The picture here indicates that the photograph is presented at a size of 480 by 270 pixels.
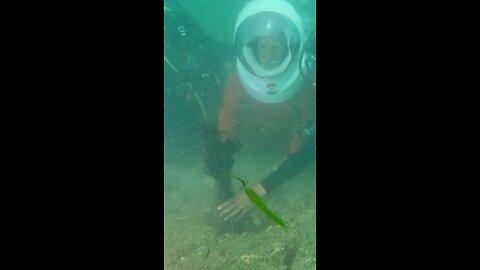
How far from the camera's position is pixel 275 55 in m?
6.93

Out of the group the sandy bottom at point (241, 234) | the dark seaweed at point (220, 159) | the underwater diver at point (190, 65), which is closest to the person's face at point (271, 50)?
the underwater diver at point (190, 65)

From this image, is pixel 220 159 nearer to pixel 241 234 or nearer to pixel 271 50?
pixel 241 234

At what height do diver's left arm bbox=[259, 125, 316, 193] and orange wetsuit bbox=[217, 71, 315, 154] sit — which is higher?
orange wetsuit bbox=[217, 71, 315, 154]

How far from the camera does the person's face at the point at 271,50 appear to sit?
6914mm

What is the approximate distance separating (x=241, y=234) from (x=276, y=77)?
353 cm

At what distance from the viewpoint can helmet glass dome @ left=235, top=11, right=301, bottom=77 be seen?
693cm

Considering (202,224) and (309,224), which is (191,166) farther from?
(309,224)

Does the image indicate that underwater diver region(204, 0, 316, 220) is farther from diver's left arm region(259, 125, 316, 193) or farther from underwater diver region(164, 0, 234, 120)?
underwater diver region(164, 0, 234, 120)

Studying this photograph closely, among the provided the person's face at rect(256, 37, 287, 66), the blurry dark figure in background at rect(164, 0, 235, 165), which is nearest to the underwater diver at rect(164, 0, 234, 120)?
the blurry dark figure in background at rect(164, 0, 235, 165)

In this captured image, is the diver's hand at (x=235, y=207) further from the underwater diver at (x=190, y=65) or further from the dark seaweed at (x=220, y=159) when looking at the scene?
the underwater diver at (x=190, y=65)

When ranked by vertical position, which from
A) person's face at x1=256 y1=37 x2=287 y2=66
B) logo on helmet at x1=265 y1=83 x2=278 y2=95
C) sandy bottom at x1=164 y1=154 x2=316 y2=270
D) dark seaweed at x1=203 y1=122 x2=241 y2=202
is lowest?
sandy bottom at x1=164 y1=154 x2=316 y2=270

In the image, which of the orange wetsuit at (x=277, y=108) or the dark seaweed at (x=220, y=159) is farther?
the orange wetsuit at (x=277, y=108)

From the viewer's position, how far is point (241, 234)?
4.71 metres

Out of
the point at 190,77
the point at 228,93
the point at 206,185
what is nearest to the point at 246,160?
the point at 206,185
